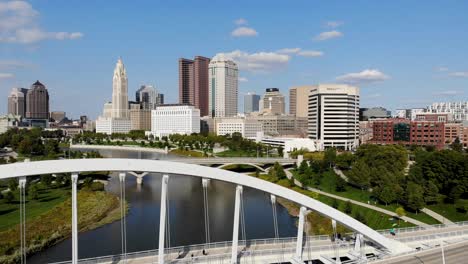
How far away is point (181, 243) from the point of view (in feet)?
111

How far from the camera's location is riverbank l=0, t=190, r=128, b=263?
A: 31691mm

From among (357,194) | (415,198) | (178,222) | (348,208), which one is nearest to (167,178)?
(178,222)

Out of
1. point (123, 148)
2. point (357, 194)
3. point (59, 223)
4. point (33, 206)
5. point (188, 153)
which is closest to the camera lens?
point (59, 223)

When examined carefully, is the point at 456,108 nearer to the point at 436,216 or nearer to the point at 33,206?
the point at 436,216

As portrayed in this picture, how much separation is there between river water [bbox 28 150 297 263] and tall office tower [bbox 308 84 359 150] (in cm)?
5429

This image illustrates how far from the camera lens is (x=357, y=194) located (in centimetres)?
5153

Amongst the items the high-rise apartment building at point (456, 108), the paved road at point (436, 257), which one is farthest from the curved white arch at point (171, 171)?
the high-rise apartment building at point (456, 108)

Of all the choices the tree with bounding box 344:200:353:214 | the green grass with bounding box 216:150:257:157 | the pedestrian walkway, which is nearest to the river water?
the tree with bounding box 344:200:353:214

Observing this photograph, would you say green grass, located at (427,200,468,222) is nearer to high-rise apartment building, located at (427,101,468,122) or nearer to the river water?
the river water

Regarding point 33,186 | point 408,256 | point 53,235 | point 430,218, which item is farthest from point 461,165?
point 33,186

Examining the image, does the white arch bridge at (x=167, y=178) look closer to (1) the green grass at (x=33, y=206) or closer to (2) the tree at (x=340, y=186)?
(1) the green grass at (x=33, y=206)

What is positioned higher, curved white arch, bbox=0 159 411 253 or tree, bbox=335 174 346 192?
curved white arch, bbox=0 159 411 253

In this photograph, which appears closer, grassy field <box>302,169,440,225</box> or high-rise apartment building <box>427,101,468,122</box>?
grassy field <box>302,169,440,225</box>

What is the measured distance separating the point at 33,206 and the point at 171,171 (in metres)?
31.6
